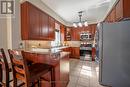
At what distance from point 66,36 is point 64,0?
421 cm

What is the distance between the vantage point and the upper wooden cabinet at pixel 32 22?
304 centimetres

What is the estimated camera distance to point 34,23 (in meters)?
3.32

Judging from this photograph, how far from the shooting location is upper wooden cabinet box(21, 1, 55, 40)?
3.04m

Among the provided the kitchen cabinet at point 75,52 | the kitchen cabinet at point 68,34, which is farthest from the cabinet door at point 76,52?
the kitchen cabinet at point 68,34

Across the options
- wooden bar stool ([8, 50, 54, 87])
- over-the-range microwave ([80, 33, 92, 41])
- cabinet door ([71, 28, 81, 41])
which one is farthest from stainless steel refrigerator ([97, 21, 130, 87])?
cabinet door ([71, 28, 81, 41])

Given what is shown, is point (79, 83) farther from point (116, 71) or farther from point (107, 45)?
point (107, 45)

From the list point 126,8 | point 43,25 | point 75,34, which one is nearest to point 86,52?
point 75,34

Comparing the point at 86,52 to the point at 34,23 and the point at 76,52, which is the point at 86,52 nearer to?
the point at 76,52

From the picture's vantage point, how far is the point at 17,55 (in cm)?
158

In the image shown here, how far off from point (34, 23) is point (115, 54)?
7.60 ft

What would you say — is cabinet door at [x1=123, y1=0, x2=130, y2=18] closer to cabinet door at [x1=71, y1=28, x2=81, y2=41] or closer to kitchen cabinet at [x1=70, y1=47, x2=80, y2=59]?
kitchen cabinet at [x1=70, y1=47, x2=80, y2=59]

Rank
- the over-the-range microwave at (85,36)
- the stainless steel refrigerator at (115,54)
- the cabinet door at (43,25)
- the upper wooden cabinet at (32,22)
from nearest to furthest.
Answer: the stainless steel refrigerator at (115,54) → the upper wooden cabinet at (32,22) → the cabinet door at (43,25) → the over-the-range microwave at (85,36)

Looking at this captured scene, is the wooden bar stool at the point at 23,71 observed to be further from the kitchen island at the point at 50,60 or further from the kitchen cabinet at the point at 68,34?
the kitchen cabinet at the point at 68,34

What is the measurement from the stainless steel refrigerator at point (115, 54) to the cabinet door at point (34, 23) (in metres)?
1.86
